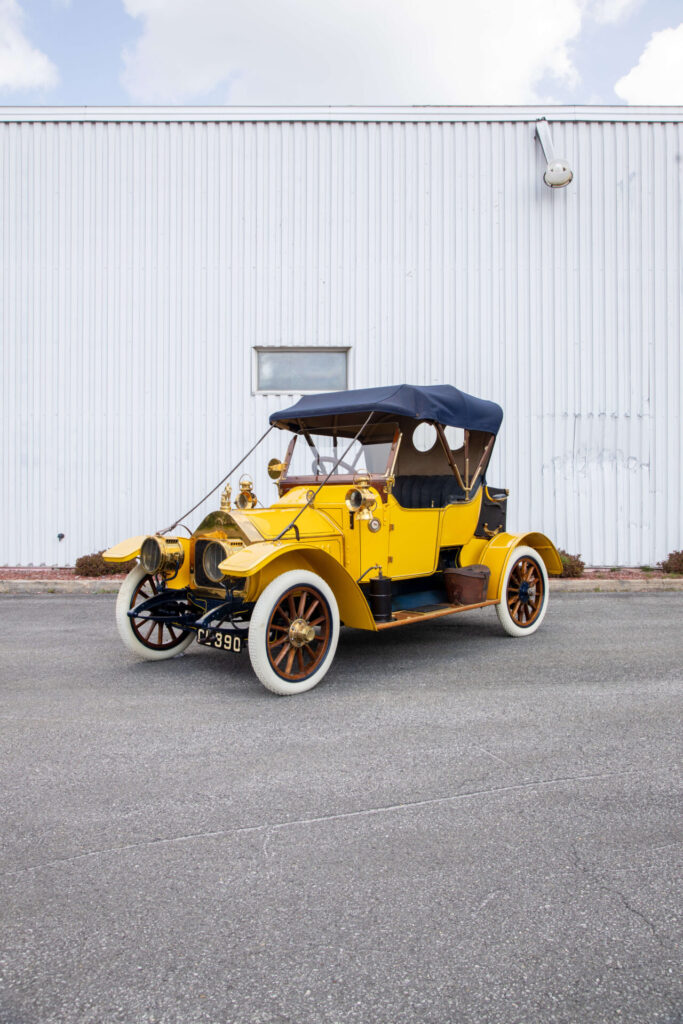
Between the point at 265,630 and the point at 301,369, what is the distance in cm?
748

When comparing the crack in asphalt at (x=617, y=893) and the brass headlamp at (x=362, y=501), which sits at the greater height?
the brass headlamp at (x=362, y=501)

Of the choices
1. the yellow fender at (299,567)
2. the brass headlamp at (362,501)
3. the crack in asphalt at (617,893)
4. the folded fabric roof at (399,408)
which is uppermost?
the folded fabric roof at (399,408)

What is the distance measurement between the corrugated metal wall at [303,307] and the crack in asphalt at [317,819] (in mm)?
8382

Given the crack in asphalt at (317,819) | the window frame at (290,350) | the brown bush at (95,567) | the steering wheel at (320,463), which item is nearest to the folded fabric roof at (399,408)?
the steering wheel at (320,463)

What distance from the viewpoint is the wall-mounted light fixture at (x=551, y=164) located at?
11.2 meters

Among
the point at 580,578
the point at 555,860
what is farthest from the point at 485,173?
the point at 555,860

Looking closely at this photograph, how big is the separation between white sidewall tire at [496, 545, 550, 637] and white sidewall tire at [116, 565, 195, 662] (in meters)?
2.87

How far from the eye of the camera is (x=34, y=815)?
3.10m

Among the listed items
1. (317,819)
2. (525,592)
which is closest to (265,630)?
(317,819)

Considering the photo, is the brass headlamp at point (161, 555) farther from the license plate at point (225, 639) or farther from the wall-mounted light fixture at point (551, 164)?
the wall-mounted light fixture at point (551, 164)

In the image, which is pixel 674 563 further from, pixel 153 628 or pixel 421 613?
pixel 153 628

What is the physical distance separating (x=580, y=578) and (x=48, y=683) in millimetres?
7454

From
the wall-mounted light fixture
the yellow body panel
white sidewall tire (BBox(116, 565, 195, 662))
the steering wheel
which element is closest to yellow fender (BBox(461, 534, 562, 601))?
the yellow body panel

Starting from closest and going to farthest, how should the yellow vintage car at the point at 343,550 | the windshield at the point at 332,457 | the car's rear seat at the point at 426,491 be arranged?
the yellow vintage car at the point at 343,550 < the car's rear seat at the point at 426,491 < the windshield at the point at 332,457
